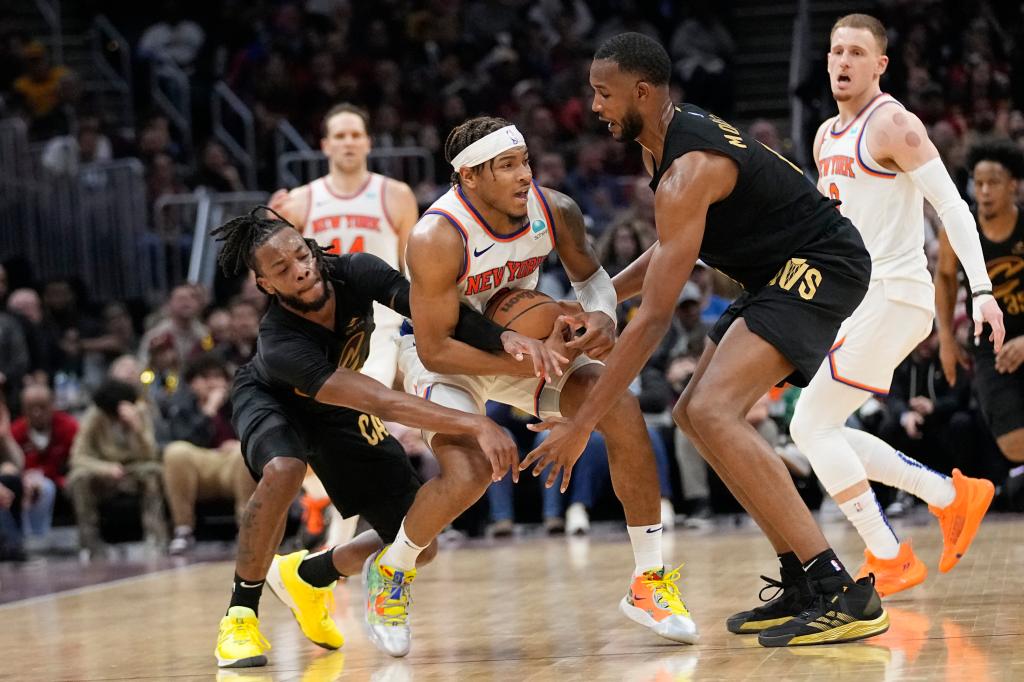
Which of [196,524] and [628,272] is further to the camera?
[196,524]

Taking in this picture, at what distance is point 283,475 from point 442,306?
81 cm

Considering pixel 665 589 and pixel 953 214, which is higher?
pixel 953 214

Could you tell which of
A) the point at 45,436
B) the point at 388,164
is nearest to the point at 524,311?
the point at 45,436

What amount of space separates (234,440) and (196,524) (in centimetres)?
66

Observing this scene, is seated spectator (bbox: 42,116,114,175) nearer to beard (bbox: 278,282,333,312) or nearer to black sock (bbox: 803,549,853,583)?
beard (bbox: 278,282,333,312)

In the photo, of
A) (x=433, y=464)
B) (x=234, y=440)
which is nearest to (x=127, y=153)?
(x=234, y=440)

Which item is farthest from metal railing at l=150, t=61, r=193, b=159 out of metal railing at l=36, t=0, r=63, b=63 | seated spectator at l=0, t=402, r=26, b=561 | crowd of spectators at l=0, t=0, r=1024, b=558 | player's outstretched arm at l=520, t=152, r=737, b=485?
player's outstretched arm at l=520, t=152, r=737, b=485

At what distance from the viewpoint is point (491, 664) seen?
4.67m

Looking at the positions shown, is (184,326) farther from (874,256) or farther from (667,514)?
(874,256)

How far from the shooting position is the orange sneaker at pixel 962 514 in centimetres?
574

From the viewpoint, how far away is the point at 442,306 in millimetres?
4766

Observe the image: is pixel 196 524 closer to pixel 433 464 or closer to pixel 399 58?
pixel 433 464

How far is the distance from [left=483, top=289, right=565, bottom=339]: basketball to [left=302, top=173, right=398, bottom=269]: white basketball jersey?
2745 mm

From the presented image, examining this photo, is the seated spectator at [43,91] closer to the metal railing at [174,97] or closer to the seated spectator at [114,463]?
the metal railing at [174,97]
